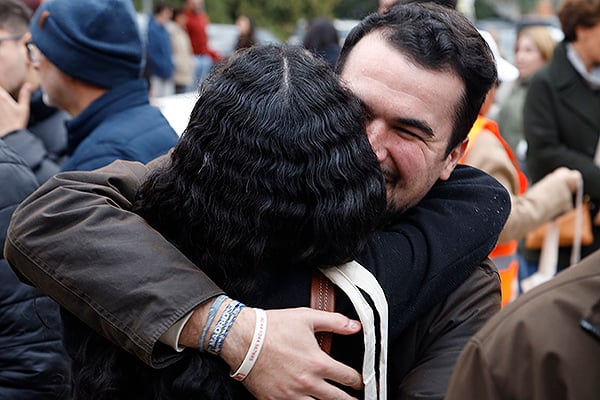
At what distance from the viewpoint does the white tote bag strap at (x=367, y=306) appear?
1.59 metres

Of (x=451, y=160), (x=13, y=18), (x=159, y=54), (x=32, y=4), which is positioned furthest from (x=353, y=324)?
(x=159, y=54)

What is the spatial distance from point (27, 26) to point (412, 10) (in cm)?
240

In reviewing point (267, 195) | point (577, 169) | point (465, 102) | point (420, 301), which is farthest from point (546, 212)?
point (267, 195)

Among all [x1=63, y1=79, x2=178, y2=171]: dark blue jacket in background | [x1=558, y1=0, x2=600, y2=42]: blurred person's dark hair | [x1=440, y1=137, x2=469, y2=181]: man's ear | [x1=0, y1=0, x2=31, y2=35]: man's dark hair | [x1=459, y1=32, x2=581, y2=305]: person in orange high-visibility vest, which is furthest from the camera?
[x1=558, y1=0, x2=600, y2=42]: blurred person's dark hair

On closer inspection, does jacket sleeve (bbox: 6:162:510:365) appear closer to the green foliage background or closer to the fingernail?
the fingernail

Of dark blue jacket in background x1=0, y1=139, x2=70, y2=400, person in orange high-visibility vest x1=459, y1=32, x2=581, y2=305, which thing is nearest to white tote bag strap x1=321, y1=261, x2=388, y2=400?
dark blue jacket in background x1=0, y1=139, x2=70, y2=400

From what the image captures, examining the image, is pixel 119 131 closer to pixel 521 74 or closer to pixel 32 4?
pixel 32 4

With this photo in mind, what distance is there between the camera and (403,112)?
1.80 meters

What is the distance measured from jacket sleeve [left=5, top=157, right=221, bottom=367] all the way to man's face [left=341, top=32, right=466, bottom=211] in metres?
0.53

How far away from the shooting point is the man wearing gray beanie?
3139mm

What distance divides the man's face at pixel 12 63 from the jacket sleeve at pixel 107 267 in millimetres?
2045

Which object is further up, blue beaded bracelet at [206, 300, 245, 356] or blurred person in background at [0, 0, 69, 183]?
blue beaded bracelet at [206, 300, 245, 356]

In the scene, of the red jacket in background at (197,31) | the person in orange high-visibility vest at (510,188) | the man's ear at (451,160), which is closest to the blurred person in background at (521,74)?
the person in orange high-visibility vest at (510,188)

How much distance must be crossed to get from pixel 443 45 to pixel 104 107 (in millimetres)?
1760
